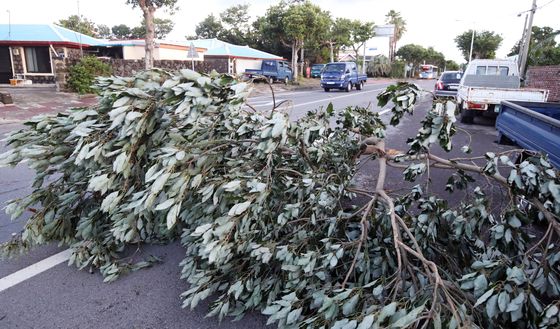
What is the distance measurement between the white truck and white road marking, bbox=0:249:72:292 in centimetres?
768

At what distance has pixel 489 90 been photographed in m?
10.8

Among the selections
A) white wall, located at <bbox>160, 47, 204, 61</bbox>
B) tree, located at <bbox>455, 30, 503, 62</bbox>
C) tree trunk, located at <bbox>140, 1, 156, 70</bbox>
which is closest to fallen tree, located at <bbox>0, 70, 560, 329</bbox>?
tree trunk, located at <bbox>140, 1, 156, 70</bbox>

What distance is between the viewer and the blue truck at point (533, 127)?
388cm

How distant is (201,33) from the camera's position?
2274 inches

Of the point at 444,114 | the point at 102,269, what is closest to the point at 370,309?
the point at 444,114

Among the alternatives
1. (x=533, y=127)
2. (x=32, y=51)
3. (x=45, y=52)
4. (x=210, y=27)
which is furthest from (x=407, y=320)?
(x=210, y=27)

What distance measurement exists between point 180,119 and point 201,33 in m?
58.6

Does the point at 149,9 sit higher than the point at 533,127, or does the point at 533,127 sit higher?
the point at 149,9

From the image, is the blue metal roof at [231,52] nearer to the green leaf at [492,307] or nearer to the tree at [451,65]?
the green leaf at [492,307]

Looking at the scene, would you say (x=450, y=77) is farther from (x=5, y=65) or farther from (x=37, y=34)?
(x=5, y=65)

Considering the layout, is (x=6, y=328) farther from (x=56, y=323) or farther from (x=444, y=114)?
(x=444, y=114)

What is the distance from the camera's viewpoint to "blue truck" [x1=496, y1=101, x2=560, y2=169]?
388 cm

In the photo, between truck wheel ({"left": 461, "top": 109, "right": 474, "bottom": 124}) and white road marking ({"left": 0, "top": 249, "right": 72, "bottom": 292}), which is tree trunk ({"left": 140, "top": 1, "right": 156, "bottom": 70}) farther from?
white road marking ({"left": 0, "top": 249, "right": 72, "bottom": 292})

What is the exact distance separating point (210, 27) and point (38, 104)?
44511mm
